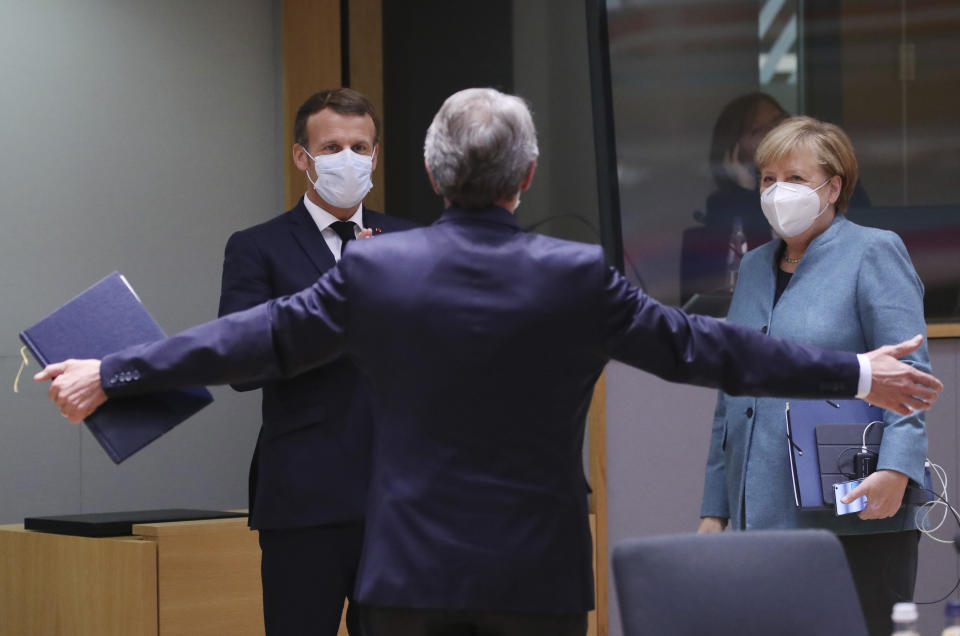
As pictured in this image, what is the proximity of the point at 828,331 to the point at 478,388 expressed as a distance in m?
1.08

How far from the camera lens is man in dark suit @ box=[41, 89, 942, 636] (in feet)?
6.63

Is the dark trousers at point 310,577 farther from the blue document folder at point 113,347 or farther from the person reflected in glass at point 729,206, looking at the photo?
the person reflected in glass at point 729,206

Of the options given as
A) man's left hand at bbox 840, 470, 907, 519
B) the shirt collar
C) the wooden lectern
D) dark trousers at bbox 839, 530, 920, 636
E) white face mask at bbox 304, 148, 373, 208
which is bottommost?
the wooden lectern

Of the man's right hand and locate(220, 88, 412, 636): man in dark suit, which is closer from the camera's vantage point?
the man's right hand

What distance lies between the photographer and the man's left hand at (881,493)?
106 inches

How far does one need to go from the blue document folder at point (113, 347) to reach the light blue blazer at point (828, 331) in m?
1.24

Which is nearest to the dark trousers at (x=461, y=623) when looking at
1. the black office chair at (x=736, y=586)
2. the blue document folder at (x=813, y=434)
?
the black office chair at (x=736, y=586)

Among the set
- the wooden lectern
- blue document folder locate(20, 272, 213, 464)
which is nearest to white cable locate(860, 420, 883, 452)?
blue document folder locate(20, 272, 213, 464)

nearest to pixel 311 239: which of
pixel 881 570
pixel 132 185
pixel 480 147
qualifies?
pixel 480 147

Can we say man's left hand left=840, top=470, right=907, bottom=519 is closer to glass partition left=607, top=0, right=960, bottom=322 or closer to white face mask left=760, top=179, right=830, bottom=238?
white face mask left=760, top=179, right=830, bottom=238

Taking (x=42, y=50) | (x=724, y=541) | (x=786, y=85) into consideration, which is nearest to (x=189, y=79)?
(x=42, y=50)

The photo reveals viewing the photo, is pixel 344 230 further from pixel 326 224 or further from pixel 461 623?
pixel 461 623

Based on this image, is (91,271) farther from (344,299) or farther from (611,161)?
(344,299)

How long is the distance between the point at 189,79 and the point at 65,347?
2.90 metres
